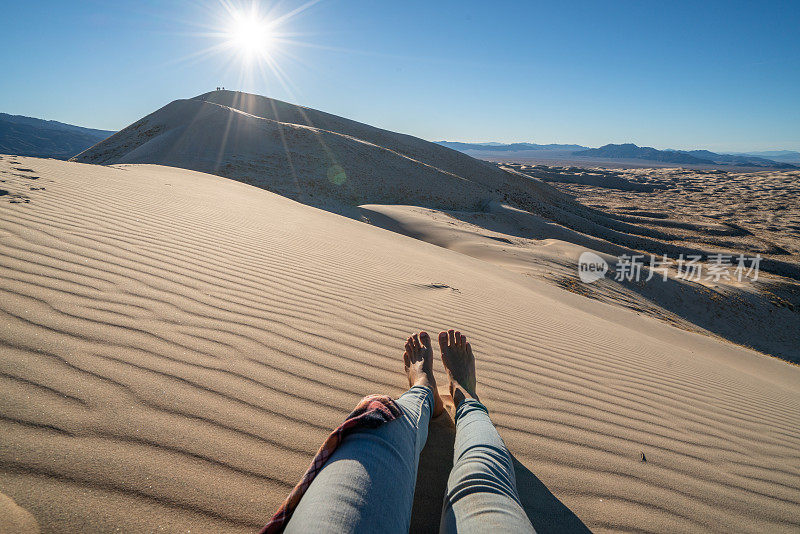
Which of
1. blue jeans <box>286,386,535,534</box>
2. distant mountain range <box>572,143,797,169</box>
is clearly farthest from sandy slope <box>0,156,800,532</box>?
distant mountain range <box>572,143,797,169</box>

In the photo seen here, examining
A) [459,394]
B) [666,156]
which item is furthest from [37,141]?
[666,156]

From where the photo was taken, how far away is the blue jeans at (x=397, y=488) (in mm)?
941

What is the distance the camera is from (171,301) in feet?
7.47

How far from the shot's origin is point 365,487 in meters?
1.02

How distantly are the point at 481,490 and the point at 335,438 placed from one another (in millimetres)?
537

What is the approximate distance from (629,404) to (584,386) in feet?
0.93

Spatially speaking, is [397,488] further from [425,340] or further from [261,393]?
[425,340]

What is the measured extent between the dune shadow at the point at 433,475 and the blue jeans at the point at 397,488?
16 cm

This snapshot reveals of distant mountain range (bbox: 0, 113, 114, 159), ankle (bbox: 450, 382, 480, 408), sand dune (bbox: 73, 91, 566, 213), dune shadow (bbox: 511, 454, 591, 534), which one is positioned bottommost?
dune shadow (bbox: 511, 454, 591, 534)

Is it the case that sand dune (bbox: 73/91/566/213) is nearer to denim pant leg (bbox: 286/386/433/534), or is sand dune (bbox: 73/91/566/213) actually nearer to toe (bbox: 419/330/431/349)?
toe (bbox: 419/330/431/349)

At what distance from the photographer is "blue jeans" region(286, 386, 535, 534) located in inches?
37.0

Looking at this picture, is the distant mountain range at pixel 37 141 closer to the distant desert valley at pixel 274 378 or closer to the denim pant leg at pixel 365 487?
the distant desert valley at pixel 274 378

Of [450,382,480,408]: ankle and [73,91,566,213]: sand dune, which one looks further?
[73,91,566,213]: sand dune

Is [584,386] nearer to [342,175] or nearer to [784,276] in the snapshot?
[342,175]
